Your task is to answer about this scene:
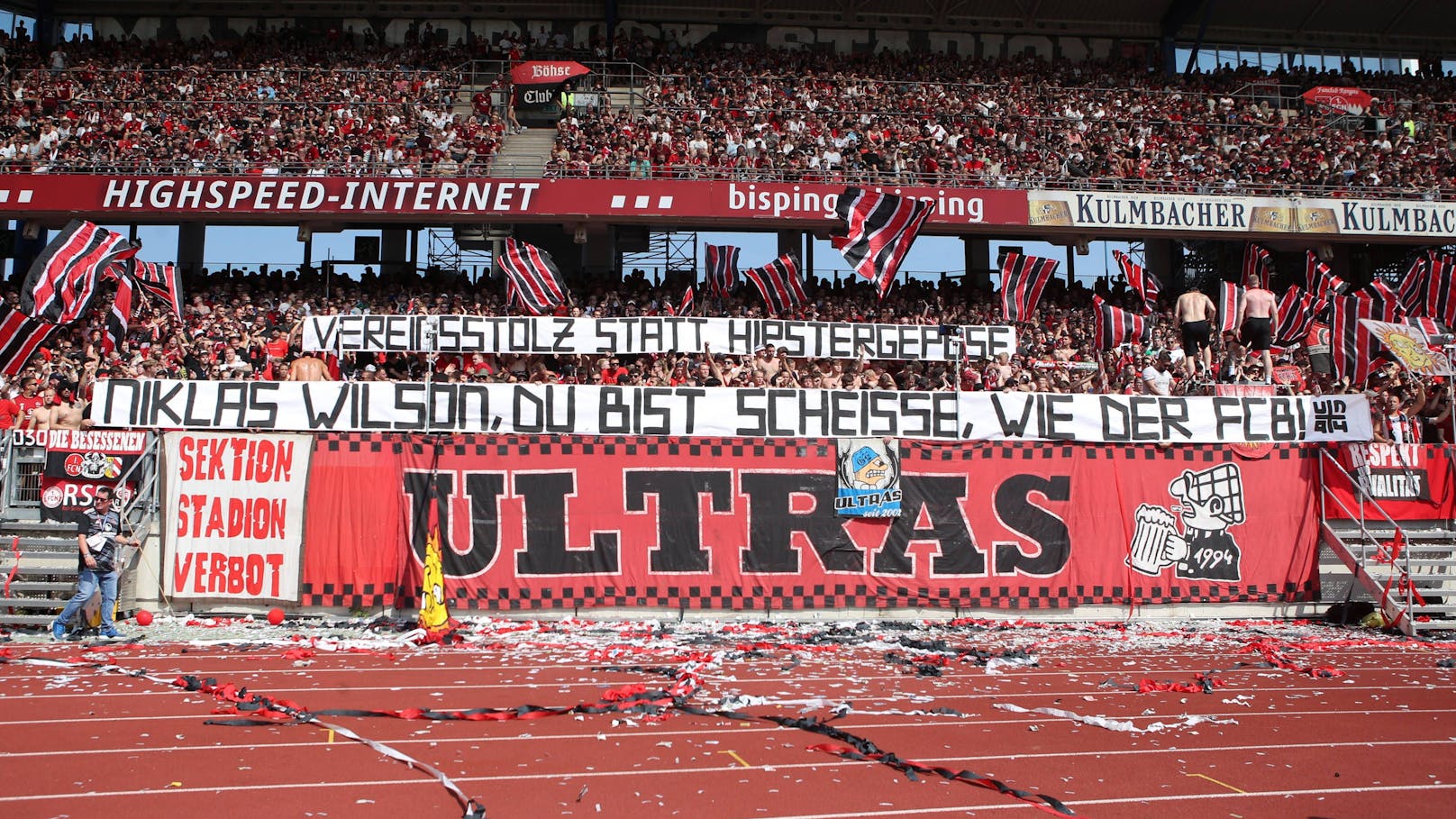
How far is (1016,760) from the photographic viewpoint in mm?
6836

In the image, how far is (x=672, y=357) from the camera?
65.7 feet

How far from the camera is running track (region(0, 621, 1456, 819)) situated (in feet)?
19.5

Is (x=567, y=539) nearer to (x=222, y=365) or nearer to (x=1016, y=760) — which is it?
(x=1016, y=760)

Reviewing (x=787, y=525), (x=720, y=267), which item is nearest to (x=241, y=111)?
(x=720, y=267)

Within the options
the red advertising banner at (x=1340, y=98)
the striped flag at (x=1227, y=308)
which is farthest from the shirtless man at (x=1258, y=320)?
the red advertising banner at (x=1340, y=98)

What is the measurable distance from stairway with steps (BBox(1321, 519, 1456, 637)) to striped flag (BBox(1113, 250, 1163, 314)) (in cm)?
1179

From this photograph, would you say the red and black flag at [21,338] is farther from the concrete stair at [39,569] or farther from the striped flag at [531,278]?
the concrete stair at [39,569]

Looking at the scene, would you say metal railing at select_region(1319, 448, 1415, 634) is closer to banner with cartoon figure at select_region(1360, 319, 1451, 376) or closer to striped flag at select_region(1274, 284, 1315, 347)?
banner with cartoon figure at select_region(1360, 319, 1451, 376)

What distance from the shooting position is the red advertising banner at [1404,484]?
14383 mm

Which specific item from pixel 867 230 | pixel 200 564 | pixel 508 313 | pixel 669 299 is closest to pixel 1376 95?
pixel 867 230

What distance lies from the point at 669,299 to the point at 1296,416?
14.0m

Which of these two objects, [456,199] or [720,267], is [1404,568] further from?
[456,199]

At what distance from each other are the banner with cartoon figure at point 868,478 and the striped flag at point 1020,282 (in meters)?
11.7

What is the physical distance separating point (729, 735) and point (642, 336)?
43.2 ft
